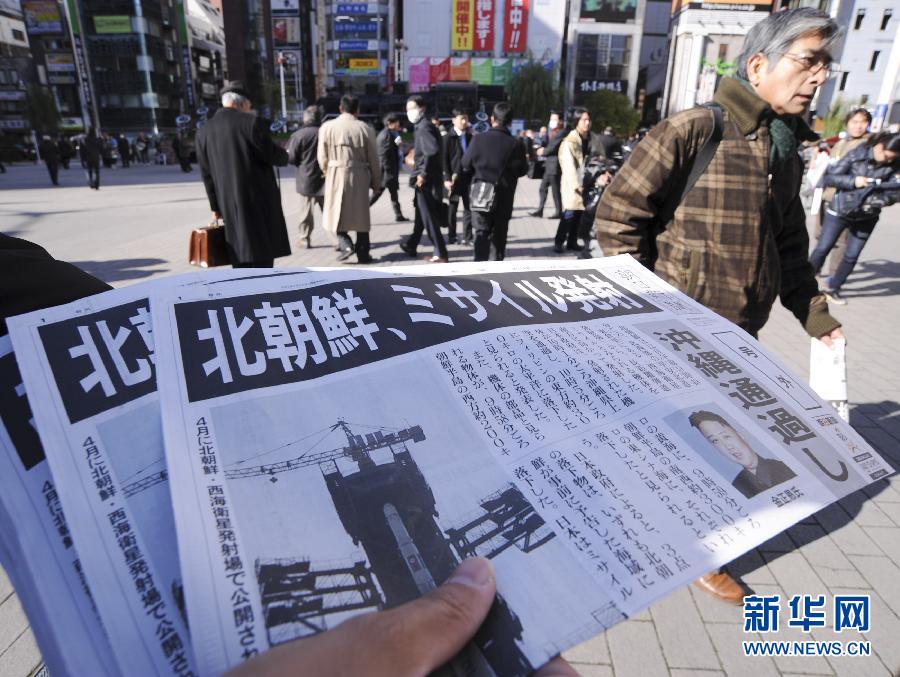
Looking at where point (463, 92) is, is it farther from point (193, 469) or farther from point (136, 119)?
point (193, 469)

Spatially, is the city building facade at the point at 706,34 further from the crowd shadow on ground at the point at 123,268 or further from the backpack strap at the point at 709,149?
the backpack strap at the point at 709,149

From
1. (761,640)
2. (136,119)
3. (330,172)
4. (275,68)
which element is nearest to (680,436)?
(761,640)

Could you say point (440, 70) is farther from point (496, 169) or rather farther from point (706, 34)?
point (496, 169)

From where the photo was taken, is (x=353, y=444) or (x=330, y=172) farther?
(x=330, y=172)

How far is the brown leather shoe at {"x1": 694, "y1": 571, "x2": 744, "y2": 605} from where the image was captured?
1.87 metres

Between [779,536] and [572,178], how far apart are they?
16.6 feet

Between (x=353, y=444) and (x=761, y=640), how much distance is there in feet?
5.76

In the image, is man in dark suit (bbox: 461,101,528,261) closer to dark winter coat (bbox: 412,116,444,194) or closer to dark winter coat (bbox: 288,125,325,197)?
dark winter coat (bbox: 412,116,444,194)

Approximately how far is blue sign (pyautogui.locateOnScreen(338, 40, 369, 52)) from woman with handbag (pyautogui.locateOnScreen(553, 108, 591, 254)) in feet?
170

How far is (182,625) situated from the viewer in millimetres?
527

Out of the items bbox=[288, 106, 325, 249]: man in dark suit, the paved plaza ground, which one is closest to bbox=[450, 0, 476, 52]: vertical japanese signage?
the paved plaza ground

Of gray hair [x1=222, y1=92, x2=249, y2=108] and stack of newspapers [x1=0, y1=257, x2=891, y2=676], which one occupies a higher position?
gray hair [x1=222, y1=92, x2=249, y2=108]

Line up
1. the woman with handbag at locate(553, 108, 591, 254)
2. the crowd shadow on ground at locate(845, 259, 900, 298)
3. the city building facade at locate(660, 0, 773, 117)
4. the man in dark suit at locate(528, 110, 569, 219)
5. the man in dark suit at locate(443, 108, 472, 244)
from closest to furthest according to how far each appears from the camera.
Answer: the crowd shadow on ground at locate(845, 259, 900, 298) < the woman with handbag at locate(553, 108, 591, 254) < the man in dark suit at locate(443, 108, 472, 244) < the man in dark suit at locate(528, 110, 569, 219) < the city building facade at locate(660, 0, 773, 117)

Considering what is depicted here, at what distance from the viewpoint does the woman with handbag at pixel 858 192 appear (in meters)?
4.66
